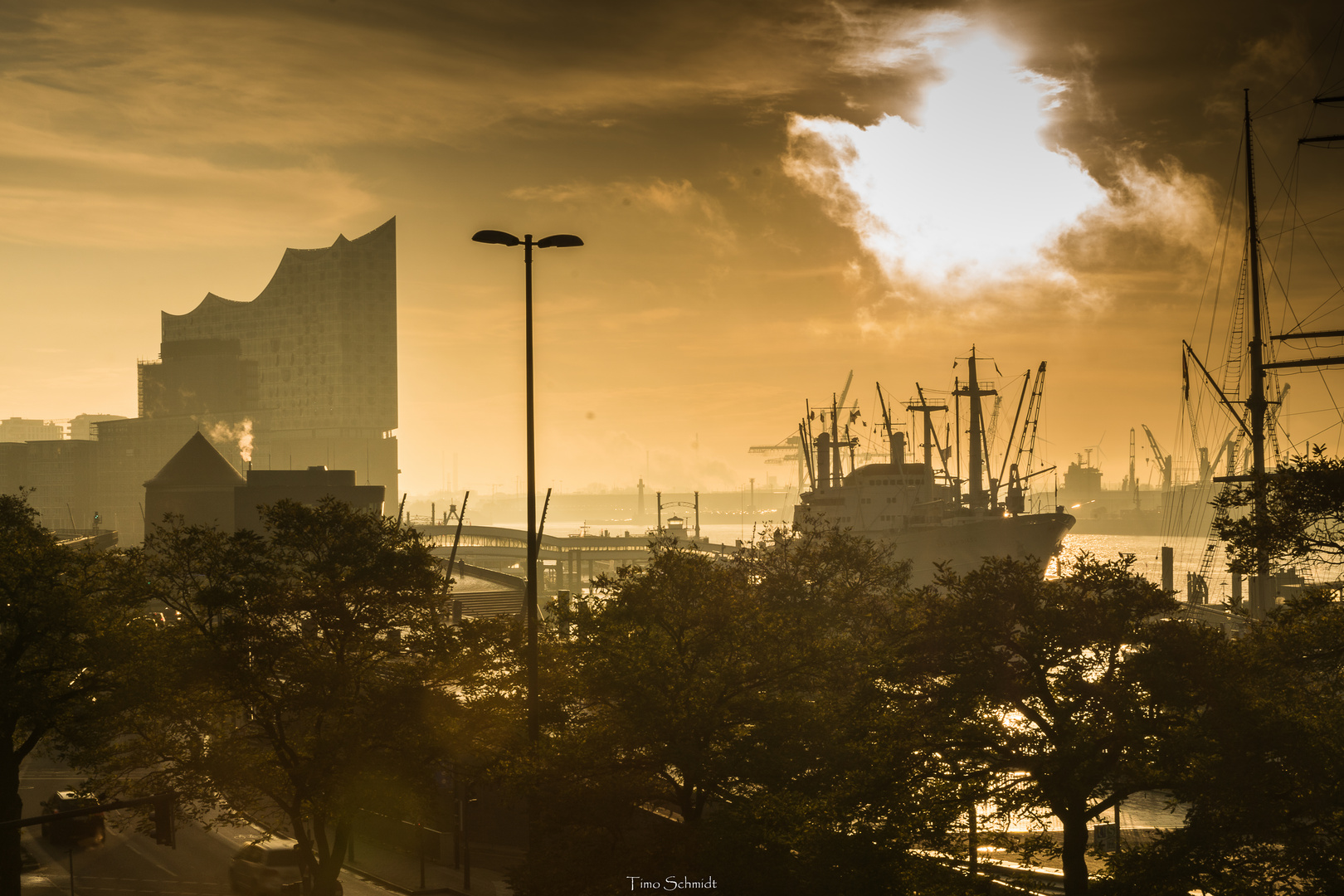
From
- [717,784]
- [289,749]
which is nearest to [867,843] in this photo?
[717,784]

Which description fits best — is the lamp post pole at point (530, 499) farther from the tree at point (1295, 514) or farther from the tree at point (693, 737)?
A: the tree at point (1295, 514)

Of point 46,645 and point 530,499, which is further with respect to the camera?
point 46,645

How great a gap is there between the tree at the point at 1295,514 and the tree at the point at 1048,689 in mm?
2718

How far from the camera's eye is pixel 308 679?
2620 centimetres

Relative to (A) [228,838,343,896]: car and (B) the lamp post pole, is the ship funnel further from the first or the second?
(B) the lamp post pole

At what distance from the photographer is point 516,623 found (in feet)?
95.4

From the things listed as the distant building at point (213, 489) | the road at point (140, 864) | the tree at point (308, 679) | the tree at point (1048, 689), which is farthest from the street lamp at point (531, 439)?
the distant building at point (213, 489)

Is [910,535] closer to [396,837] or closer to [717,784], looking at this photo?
[396,837]

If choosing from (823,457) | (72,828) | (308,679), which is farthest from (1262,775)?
(823,457)

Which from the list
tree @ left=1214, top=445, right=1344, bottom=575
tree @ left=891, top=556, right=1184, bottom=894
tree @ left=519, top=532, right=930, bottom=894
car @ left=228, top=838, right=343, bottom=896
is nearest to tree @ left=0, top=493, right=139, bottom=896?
car @ left=228, top=838, right=343, bottom=896

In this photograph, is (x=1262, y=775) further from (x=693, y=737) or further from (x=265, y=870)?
(x=265, y=870)

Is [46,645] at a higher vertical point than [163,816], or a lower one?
higher

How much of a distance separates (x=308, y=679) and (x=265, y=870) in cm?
1135

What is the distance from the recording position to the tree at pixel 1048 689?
2177cm
